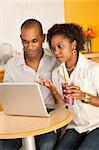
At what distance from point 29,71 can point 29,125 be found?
0.63m

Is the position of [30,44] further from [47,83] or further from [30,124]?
[30,124]

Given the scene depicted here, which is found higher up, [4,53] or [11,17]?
[11,17]

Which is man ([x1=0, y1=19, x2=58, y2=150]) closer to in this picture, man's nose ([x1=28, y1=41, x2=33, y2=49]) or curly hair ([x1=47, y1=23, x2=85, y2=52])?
man's nose ([x1=28, y1=41, x2=33, y2=49])

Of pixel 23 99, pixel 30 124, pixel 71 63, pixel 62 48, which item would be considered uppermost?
pixel 62 48

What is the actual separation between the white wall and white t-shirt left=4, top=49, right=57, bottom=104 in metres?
1.21

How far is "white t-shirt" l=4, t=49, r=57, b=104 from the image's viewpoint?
2188 millimetres

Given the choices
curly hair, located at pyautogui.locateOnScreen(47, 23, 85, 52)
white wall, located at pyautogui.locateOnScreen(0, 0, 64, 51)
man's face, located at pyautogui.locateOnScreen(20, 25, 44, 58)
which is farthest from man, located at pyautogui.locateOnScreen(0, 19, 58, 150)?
white wall, located at pyautogui.locateOnScreen(0, 0, 64, 51)

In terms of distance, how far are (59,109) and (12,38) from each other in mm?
1794

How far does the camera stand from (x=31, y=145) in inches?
67.5

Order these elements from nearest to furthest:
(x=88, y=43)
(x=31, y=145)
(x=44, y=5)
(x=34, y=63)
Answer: (x=31, y=145) < (x=34, y=63) < (x=44, y=5) < (x=88, y=43)

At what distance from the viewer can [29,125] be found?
5.36 ft

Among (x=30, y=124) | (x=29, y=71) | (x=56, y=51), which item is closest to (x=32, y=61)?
(x=29, y=71)

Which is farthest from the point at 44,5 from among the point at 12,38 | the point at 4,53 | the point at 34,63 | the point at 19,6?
the point at 34,63

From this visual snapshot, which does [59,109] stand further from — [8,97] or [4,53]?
[4,53]
